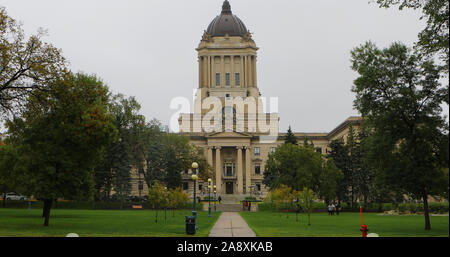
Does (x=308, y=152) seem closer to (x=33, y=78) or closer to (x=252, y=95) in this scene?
(x=33, y=78)

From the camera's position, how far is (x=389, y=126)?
2556 centimetres

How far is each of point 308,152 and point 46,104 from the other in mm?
41447

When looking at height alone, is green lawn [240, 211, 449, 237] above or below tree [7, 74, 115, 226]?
below

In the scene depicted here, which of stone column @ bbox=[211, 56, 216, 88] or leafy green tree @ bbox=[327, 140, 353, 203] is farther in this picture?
stone column @ bbox=[211, 56, 216, 88]

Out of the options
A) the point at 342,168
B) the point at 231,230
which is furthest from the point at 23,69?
the point at 342,168

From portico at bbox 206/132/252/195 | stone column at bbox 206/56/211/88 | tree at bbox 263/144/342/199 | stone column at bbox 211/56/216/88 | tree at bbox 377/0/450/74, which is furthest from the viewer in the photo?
stone column at bbox 211/56/216/88

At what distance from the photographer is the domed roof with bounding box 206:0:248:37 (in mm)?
114188

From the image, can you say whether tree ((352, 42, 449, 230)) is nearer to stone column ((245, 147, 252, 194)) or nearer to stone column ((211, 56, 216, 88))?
stone column ((245, 147, 252, 194))

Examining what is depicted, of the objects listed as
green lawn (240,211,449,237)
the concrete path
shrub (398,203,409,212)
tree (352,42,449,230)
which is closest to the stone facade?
shrub (398,203,409,212)

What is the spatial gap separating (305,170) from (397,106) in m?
35.1

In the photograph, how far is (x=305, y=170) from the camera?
195 feet

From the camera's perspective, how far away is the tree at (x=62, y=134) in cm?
2569

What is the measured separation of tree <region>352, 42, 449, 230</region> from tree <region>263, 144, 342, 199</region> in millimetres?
30953
